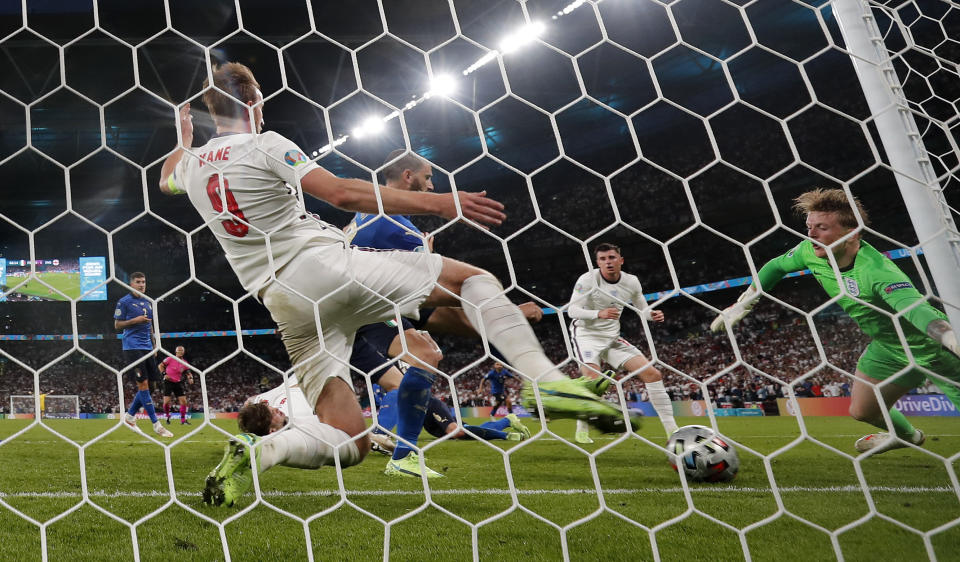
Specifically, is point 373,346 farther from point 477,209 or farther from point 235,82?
point 477,209

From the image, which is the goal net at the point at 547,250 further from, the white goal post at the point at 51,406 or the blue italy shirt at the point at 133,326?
the blue italy shirt at the point at 133,326

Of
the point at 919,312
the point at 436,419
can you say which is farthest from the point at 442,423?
the point at 919,312

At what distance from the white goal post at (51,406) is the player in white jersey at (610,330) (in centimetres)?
1412

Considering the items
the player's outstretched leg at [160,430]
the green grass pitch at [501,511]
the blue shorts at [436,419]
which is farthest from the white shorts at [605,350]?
the player's outstretched leg at [160,430]

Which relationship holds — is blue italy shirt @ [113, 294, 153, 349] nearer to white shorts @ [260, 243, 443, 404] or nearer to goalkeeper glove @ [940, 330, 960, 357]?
white shorts @ [260, 243, 443, 404]

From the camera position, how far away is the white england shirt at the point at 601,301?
383cm

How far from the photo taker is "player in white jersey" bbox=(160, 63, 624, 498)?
5.35 feet

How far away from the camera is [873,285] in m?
2.36

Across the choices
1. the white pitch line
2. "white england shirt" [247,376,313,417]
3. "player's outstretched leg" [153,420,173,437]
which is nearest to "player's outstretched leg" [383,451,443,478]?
the white pitch line

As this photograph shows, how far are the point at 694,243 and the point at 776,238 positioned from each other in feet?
5.72

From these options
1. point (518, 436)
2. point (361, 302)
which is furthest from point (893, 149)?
point (518, 436)

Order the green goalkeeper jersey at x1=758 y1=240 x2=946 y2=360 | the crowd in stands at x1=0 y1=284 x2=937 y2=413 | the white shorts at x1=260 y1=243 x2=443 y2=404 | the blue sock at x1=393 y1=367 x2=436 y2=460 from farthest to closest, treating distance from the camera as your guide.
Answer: the crowd in stands at x1=0 y1=284 x2=937 y2=413, the blue sock at x1=393 y1=367 x2=436 y2=460, the green goalkeeper jersey at x1=758 y1=240 x2=946 y2=360, the white shorts at x1=260 y1=243 x2=443 y2=404

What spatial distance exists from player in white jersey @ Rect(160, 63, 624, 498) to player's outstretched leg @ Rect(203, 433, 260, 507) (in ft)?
1.01

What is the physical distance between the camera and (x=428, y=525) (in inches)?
65.9
